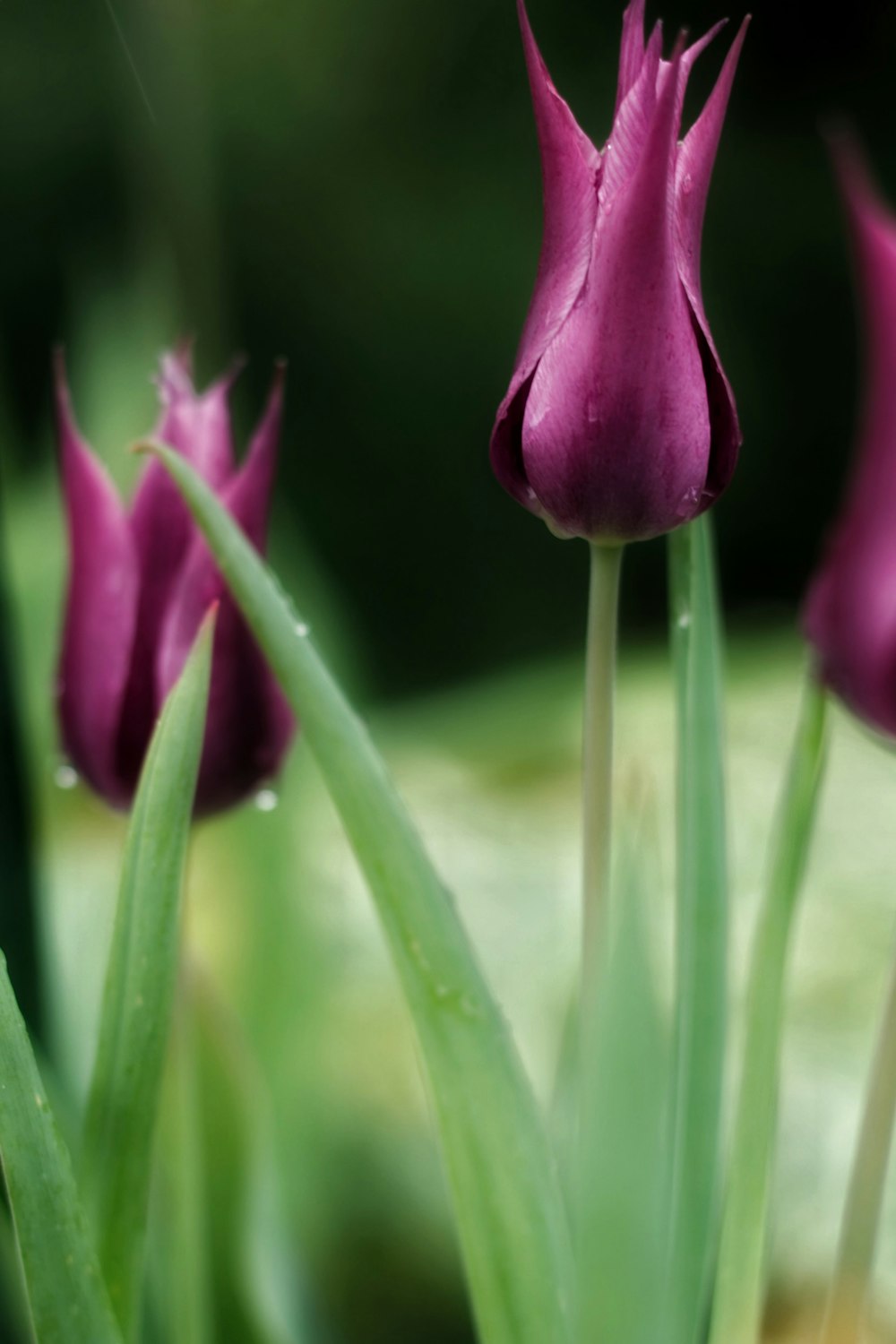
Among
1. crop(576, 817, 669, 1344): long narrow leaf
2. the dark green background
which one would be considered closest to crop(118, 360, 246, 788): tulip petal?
crop(576, 817, 669, 1344): long narrow leaf

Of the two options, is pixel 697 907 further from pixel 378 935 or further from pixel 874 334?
pixel 378 935

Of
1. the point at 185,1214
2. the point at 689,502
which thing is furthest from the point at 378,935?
the point at 689,502

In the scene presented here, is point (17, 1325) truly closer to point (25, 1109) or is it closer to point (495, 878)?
point (25, 1109)

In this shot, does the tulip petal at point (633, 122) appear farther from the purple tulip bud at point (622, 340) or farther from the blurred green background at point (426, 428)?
the blurred green background at point (426, 428)

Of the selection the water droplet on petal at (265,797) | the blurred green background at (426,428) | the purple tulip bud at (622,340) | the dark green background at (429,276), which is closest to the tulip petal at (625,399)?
the purple tulip bud at (622,340)

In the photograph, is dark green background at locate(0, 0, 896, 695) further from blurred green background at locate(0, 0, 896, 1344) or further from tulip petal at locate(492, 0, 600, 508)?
tulip petal at locate(492, 0, 600, 508)
